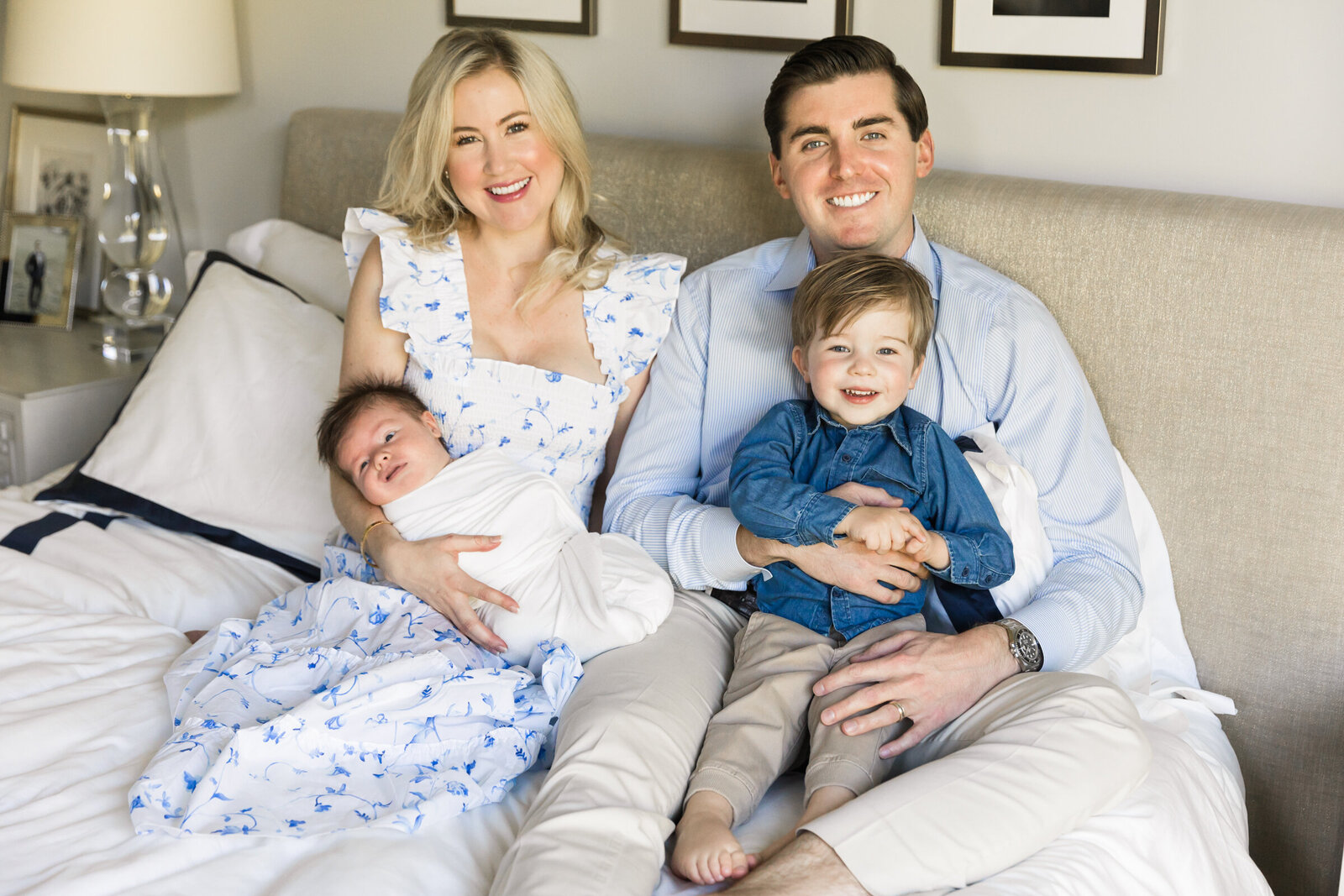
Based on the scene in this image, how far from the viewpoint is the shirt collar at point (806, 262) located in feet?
6.02

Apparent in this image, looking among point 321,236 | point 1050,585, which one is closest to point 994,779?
point 1050,585

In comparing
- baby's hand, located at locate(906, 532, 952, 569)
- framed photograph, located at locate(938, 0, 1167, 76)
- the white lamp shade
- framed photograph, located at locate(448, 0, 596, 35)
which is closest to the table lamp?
the white lamp shade

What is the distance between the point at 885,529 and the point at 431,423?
0.80 m

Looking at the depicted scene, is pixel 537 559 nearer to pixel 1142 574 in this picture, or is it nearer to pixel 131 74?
pixel 1142 574

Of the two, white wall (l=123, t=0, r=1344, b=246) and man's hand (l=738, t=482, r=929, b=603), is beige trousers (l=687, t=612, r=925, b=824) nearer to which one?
man's hand (l=738, t=482, r=929, b=603)

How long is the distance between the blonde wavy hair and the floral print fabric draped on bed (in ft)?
2.13

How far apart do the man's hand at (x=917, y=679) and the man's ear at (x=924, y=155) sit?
794 mm

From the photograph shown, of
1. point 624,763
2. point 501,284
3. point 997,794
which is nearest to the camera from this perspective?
point 997,794

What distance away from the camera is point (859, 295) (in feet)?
5.22

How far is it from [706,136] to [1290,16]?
1081 millimetres

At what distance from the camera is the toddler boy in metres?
1.48

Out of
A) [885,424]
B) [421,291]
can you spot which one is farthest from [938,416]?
[421,291]

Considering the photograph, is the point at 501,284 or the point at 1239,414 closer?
the point at 1239,414

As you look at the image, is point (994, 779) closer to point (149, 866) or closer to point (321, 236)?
point (149, 866)
